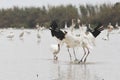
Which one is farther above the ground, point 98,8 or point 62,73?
point 98,8

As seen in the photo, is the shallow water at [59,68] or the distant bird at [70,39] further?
the distant bird at [70,39]

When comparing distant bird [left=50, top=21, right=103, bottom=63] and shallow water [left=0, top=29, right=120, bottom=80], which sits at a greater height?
distant bird [left=50, top=21, right=103, bottom=63]

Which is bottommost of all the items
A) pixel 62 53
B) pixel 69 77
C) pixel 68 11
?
pixel 69 77

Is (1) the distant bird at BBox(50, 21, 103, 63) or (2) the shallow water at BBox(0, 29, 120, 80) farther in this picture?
(1) the distant bird at BBox(50, 21, 103, 63)

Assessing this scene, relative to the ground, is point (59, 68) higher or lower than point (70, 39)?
lower

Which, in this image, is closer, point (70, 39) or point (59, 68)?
point (59, 68)

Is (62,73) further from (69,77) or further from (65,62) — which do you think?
(65,62)

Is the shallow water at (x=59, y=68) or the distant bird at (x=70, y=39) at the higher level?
the distant bird at (x=70, y=39)

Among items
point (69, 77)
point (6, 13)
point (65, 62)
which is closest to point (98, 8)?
point (6, 13)

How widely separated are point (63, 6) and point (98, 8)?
4623 mm

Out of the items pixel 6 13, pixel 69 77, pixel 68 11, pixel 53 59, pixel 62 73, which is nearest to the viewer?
pixel 69 77

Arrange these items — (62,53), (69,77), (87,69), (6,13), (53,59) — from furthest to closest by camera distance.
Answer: (6,13) → (62,53) → (53,59) → (87,69) → (69,77)

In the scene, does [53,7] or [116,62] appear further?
[53,7]

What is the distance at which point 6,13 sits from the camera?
63.8 meters
